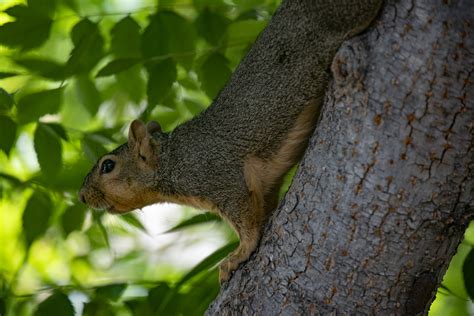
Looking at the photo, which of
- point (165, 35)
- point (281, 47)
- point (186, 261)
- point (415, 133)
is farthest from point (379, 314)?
point (186, 261)

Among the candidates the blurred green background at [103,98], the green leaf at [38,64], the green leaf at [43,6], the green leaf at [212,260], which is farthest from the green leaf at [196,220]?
the green leaf at [43,6]

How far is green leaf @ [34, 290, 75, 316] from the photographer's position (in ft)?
9.27

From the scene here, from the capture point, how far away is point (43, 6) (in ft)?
9.87

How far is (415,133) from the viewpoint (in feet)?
6.54

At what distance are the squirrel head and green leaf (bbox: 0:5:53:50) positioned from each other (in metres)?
0.52

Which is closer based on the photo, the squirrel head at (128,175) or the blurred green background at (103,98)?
the blurred green background at (103,98)

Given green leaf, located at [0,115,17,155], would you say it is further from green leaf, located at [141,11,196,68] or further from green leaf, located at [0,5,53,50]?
green leaf, located at [141,11,196,68]

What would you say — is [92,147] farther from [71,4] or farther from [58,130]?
[71,4]

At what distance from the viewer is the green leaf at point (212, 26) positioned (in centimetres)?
315

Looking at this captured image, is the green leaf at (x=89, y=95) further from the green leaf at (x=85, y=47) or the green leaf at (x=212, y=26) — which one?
the green leaf at (x=212, y=26)

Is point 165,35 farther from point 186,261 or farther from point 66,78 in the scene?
point 186,261

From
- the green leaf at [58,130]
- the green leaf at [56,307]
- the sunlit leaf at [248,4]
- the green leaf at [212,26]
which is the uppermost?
the sunlit leaf at [248,4]

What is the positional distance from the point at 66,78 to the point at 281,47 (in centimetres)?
97

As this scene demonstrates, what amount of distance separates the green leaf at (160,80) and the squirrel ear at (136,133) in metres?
0.22
